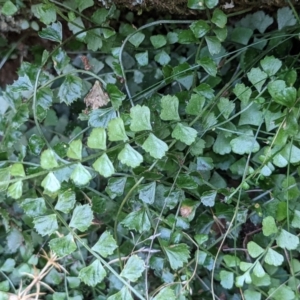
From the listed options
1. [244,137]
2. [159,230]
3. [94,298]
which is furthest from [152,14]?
[94,298]

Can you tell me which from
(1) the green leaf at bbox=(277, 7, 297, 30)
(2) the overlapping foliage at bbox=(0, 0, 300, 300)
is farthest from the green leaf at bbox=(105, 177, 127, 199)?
(1) the green leaf at bbox=(277, 7, 297, 30)

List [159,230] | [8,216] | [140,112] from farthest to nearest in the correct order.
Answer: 1. [8,216]
2. [159,230]
3. [140,112]

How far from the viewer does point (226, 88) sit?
34.5 inches

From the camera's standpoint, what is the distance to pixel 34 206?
2.82 feet

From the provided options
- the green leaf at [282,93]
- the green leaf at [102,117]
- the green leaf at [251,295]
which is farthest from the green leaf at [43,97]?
the green leaf at [251,295]

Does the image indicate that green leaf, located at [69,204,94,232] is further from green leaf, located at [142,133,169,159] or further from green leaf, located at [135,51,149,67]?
green leaf, located at [135,51,149,67]

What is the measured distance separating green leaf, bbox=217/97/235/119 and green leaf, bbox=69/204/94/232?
0.98ft

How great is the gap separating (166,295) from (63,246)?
20 centimetres

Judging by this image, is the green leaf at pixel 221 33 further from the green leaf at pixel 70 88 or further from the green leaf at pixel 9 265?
the green leaf at pixel 9 265

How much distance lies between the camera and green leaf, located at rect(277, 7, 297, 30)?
2.89ft

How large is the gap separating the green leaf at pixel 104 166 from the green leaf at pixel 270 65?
32cm

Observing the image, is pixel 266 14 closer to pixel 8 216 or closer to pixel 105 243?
pixel 105 243

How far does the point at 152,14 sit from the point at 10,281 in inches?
25.3

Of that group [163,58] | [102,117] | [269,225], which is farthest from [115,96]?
[269,225]
